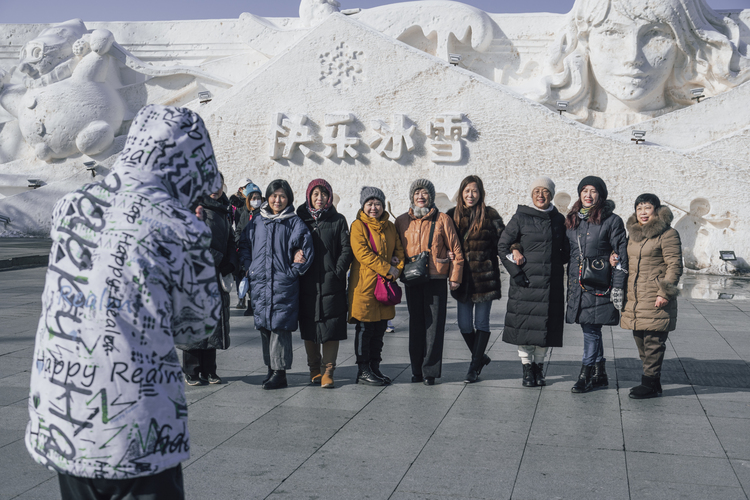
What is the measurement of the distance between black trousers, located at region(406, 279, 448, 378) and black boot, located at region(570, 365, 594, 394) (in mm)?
922

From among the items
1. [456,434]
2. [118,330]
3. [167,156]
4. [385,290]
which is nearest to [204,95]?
[385,290]

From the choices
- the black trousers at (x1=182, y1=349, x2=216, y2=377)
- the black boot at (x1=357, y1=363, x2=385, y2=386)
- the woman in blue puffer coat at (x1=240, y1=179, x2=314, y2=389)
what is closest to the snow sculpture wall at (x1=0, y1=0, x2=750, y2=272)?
the black boot at (x1=357, y1=363, x2=385, y2=386)

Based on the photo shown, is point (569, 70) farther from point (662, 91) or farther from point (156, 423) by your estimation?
point (156, 423)

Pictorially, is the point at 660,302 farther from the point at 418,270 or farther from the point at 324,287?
the point at 324,287

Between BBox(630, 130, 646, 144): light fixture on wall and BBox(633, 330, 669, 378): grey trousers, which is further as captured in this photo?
BBox(630, 130, 646, 144): light fixture on wall

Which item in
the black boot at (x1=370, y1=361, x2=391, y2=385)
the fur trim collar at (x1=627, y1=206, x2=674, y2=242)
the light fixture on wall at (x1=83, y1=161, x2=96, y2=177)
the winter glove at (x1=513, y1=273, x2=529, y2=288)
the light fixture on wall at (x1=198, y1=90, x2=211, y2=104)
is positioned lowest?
the black boot at (x1=370, y1=361, x2=391, y2=385)

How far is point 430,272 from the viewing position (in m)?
4.82

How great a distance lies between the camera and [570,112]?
13.4m

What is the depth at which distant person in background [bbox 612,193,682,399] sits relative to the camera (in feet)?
14.6

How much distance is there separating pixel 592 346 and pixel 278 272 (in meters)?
2.18

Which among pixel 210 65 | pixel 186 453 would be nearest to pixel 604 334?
pixel 186 453

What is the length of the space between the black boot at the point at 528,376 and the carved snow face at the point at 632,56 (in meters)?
9.66

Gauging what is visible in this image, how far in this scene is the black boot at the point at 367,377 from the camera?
477 cm

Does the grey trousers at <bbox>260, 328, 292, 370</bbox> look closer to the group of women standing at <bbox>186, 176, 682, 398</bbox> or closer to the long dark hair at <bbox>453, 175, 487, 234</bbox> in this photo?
the group of women standing at <bbox>186, 176, 682, 398</bbox>
